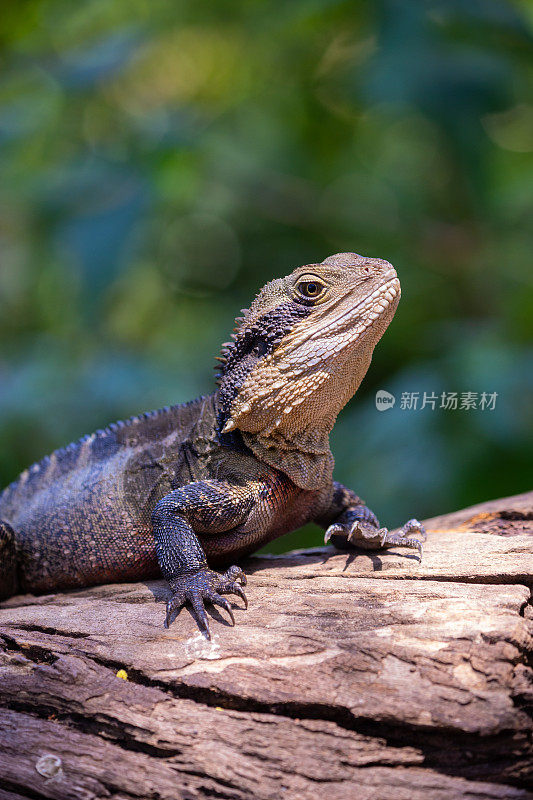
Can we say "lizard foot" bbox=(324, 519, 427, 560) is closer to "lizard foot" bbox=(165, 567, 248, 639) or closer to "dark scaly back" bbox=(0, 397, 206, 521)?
"lizard foot" bbox=(165, 567, 248, 639)

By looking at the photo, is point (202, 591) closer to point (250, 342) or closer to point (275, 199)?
point (250, 342)

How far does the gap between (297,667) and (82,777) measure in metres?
1.11

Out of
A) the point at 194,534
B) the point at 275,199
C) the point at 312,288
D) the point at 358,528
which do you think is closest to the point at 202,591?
the point at 194,534

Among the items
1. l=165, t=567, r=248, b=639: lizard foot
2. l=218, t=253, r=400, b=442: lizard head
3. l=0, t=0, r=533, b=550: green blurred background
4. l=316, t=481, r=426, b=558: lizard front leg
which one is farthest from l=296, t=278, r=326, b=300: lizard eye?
l=0, t=0, r=533, b=550: green blurred background

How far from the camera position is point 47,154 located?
8.61 m

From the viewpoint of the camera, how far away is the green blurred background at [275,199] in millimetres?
6852

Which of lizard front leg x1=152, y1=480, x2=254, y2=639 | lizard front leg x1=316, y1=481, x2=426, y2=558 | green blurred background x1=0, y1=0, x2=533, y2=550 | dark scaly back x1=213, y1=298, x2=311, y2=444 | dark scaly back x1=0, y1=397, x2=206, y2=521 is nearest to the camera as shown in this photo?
lizard front leg x1=152, y1=480, x2=254, y2=639

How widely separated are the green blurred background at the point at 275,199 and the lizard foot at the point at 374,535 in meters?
Answer: 1.83

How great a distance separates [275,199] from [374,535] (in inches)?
215

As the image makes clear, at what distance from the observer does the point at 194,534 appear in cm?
416

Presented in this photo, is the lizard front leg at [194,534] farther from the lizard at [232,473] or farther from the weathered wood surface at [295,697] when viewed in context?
the weathered wood surface at [295,697]

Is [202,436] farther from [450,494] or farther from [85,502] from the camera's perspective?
[450,494]

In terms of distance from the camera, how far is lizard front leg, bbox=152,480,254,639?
12.8 feet

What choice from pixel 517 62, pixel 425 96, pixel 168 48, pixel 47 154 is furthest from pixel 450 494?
pixel 168 48
